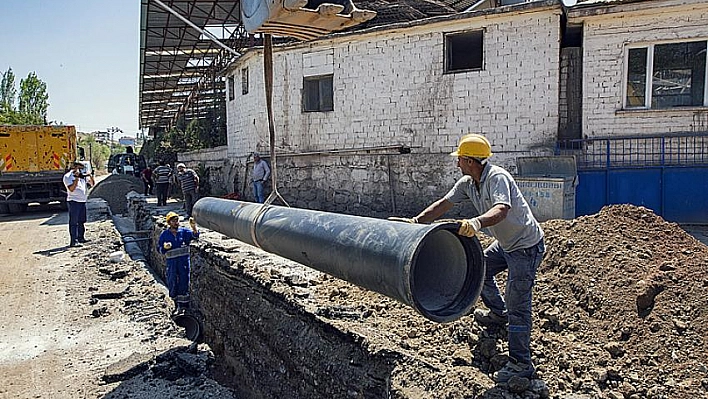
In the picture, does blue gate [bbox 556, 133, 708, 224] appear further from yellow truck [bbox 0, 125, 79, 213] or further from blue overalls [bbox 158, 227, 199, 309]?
yellow truck [bbox 0, 125, 79, 213]

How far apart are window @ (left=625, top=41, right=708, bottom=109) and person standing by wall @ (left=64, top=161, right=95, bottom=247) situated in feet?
35.9

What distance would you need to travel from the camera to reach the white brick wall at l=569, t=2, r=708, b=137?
9.35 m

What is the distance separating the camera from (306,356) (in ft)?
15.2

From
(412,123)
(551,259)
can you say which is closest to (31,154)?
(412,123)

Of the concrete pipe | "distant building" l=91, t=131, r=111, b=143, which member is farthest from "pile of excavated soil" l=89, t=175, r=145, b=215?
"distant building" l=91, t=131, r=111, b=143

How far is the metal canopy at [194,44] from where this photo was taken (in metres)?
14.1

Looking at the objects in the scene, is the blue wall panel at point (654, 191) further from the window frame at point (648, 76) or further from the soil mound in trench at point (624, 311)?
the soil mound in trench at point (624, 311)

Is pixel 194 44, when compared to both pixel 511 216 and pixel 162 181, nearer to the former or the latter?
pixel 162 181

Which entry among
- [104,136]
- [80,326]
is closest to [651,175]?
[80,326]

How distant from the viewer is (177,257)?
750 cm

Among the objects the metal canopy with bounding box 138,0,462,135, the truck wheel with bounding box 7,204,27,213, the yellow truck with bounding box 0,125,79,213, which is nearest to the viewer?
the metal canopy with bounding box 138,0,462,135

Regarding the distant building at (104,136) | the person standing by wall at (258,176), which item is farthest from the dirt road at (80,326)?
the distant building at (104,136)

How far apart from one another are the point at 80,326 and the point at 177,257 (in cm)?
179

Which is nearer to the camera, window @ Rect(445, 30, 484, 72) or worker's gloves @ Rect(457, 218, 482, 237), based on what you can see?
worker's gloves @ Rect(457, 218, 482, 237)
